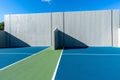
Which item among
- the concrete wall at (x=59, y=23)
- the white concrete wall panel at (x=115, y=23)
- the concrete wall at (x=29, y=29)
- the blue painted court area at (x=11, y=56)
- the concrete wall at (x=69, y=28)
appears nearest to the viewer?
the blue painted court area at (x=11, y=56)

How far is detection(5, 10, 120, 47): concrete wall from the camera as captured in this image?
15148mm

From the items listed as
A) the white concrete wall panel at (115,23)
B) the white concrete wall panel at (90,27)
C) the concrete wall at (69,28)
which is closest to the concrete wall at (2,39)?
the concrete wall at (69,28)

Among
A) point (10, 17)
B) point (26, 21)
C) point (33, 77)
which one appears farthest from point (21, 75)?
point (10, 17)

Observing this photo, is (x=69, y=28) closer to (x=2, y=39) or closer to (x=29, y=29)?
(x=29, y=29)

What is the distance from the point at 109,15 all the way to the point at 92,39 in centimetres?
360

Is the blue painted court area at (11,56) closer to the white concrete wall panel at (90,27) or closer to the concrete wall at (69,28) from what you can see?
the concrete wall at (69,28)

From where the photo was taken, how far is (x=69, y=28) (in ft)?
52.0

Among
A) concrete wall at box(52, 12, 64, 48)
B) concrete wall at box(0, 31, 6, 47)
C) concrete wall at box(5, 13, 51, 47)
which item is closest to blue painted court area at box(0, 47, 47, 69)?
concrete wall at box(52, 12, 64, 48)

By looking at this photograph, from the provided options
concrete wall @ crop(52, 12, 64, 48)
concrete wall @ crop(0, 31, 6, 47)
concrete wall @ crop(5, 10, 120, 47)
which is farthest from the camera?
concrete wall @ crop(0, 31, 6, 47)

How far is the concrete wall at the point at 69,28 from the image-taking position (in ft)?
49.7

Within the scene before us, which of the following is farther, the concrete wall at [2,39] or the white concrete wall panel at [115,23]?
the concrete wall at [2,39]

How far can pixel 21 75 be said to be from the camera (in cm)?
455

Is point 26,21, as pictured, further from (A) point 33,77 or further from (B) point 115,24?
(A) point 33,77

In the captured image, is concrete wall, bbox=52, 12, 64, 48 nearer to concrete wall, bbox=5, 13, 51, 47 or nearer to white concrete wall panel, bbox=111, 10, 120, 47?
concrete wall, bbox=5, 13, 51, 47
